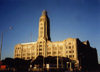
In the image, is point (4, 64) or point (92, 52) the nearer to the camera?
point (4, 64)

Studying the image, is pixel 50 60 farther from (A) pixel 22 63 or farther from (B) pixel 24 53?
(B) pixel 24 53

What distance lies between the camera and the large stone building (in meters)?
119

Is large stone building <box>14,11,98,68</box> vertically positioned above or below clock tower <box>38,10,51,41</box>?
below

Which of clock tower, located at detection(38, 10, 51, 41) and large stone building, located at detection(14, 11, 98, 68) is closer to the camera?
large stone building, located at detection(14, 11, 98, 68)

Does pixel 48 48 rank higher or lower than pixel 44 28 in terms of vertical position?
lower

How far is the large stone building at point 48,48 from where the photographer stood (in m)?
119

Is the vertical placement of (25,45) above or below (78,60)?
above

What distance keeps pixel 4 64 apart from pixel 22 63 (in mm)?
12968

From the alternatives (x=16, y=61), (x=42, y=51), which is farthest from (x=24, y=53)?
(x=16, y=61)

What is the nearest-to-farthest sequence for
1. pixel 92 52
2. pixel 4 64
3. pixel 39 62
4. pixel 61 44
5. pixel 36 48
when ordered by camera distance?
pixel 4 64 < pixel 39 62 < pixel 61 44 < pixel 36 48 < pixel 92 52

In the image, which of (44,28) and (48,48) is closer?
(48,48)

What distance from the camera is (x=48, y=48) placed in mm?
131625

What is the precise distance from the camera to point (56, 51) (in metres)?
127

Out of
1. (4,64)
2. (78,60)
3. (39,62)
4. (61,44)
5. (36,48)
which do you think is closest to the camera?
(4,64)
